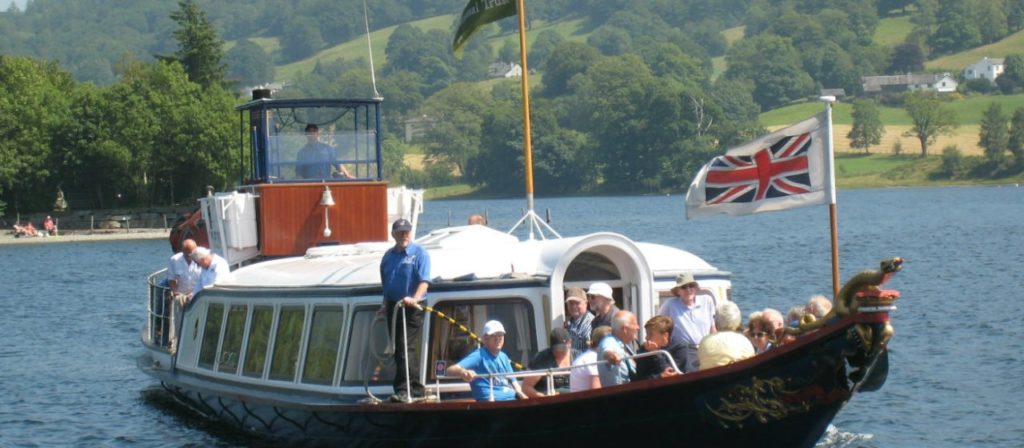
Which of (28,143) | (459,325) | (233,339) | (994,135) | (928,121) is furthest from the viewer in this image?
(928,121)

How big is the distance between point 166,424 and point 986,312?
23.0m

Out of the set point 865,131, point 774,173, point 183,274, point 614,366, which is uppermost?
point 865,131

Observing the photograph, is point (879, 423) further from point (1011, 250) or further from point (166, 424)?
point (1011, 250)

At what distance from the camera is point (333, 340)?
18.3 metres

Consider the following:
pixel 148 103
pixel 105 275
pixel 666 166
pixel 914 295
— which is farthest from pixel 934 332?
pixel 666 166

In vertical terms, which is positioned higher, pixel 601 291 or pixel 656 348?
pixel 601 291

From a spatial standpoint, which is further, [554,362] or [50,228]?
[50,228]

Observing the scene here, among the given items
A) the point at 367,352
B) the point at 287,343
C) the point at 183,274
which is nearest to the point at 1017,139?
the point at 183,274

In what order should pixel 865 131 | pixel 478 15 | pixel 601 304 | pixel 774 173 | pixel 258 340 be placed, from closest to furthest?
pixel 601 304
pixel 774 173
pixel 258 340
pixel 478 15
pixel 865 131

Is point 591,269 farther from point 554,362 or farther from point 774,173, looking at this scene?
point 774,173

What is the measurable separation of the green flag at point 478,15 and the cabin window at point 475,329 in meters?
6.33

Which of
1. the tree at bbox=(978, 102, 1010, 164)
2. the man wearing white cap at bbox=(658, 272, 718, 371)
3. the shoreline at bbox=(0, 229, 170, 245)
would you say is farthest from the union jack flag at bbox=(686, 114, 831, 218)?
the tree at bbox=(978, 102, 1010, 164)

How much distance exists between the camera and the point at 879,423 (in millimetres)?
24203

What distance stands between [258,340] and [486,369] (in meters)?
5.44
